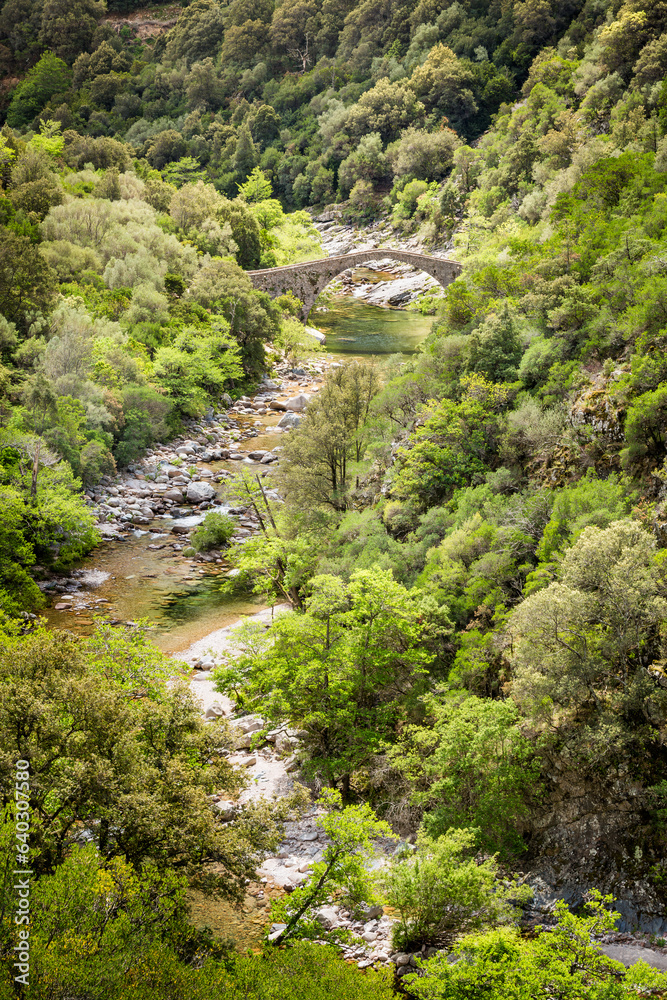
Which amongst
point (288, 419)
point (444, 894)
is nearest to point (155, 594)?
point (444, 894)

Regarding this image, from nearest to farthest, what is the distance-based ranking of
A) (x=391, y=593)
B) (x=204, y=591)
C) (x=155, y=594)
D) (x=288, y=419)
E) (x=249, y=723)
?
(x=391, y=593) → (x=249, y=723) → (x=155, y=594) → (x=204, y=591) → (x=288, y=419)

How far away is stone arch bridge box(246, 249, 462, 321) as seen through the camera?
59156 mm

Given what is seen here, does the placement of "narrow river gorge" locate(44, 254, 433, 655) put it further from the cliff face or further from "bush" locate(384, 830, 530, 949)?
the cliff face

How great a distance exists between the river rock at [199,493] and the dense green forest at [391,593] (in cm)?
408

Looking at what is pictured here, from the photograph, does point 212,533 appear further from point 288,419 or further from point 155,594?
point 288,419

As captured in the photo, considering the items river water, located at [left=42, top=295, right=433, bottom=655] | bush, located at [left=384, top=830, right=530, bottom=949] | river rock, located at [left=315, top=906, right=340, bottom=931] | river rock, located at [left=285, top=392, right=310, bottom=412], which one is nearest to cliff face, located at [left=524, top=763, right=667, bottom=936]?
bush, located at [left=384, top=830, right=530, bottom=949]

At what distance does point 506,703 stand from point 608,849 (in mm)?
2860

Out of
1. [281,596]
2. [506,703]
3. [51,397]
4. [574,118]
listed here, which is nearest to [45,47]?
[574,118]

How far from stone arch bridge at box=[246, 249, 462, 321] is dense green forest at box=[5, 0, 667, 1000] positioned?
6369mm

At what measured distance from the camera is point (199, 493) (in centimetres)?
3447

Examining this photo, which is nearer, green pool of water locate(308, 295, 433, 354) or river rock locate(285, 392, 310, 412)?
river rock locate(285, 392, 310, 412)

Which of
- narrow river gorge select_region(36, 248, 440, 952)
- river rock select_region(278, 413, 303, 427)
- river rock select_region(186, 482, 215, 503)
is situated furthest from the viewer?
river rock select_region(278, 413, 303, 427)

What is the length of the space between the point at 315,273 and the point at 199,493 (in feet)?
111

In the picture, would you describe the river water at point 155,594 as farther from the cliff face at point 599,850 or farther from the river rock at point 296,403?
the river rock at point 296,403
